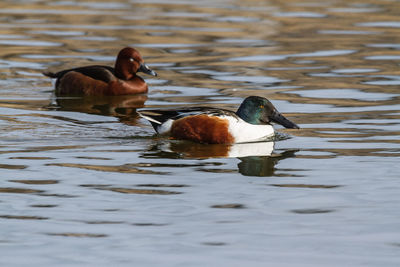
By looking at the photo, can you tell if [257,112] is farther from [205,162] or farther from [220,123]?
[205,162]

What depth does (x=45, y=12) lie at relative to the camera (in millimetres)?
24984

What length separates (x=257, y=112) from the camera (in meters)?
10.6

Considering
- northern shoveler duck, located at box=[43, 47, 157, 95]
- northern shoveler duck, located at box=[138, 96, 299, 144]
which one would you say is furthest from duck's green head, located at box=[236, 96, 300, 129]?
northern shoveler duck, located at box=[43, 47, 157, 95]

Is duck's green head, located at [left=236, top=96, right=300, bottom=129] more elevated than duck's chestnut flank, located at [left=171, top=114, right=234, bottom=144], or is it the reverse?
duck's green head, located at [left=236, top=96, right=300, bottom=129]

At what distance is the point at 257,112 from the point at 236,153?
925 mm

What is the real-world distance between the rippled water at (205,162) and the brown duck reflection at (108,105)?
0.04 meters

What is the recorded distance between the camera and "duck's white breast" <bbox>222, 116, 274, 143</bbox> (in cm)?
1033

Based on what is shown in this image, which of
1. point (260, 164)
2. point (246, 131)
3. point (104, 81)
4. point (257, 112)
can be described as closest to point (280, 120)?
point (257, 112)

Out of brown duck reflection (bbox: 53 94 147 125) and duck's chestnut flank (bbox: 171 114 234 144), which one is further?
brown duck reflection (bbox: 53 94 147 125)

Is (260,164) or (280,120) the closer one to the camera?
(260,164)

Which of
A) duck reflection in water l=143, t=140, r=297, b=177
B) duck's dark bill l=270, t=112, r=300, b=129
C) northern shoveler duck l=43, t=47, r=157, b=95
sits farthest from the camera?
northern shoveler duck l=43, t=47, r=157, b=95

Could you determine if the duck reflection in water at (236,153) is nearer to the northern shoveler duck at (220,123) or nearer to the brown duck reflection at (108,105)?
the northern shoveler duck at (220,123)

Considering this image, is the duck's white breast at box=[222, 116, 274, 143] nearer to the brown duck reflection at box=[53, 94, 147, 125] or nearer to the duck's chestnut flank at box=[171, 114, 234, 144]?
the duck's chestnut flank at box=[171, 114, 234, 144]

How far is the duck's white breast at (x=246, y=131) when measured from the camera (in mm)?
10328
